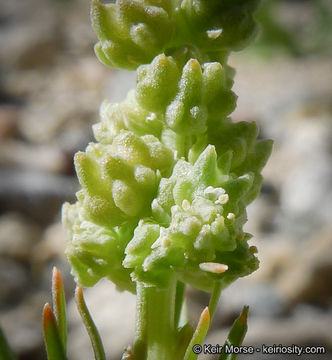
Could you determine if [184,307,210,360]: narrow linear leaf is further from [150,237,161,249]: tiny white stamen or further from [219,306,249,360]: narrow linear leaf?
[150,237,161,249]: tiny white stamen

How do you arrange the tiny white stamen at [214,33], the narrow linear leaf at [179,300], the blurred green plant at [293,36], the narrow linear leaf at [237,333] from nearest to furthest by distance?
1. the tiny white stamen at [214,33]
2. the narrow linear leaf at [237,333]
3. the narrow linear leaf at [179,300]
4. the blurred green plant at [293,36]

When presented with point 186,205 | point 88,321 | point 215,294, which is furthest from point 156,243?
point 88,321

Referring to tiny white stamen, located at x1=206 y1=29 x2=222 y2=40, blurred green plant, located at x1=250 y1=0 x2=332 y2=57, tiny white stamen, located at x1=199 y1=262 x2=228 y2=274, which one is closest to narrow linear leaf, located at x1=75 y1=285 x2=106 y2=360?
tiny white stamen, located at x1=199 y1=262 x2=228 y2=274

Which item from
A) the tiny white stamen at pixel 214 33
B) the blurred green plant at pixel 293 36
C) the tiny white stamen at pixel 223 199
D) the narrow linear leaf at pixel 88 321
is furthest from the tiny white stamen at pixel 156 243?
the blurred green plant at pixel 293 36

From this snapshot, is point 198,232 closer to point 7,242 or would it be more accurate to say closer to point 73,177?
point 7,242

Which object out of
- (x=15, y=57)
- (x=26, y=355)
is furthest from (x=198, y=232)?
(x=15, y=57)

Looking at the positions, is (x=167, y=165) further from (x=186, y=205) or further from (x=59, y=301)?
(x=59, y=301)

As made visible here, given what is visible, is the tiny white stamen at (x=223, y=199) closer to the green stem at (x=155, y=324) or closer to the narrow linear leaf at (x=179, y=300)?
the green stem at (x=155, y=324)
